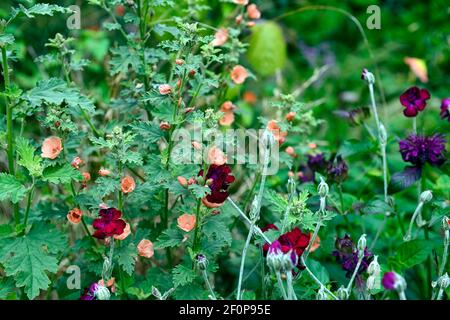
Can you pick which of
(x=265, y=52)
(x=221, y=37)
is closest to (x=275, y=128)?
(x=221, y=37)

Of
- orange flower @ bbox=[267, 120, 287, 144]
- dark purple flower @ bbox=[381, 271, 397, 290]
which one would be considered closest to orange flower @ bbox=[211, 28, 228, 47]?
orange flower @ bbox=[267, 120, 287, 144]

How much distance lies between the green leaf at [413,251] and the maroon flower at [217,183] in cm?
45

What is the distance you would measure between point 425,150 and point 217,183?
21.4 inches

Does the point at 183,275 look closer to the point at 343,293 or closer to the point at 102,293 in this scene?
the point at 102,293

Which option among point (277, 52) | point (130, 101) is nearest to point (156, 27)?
point (130, 101)

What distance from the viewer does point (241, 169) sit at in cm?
207

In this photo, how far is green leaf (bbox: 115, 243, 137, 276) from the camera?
1.34m

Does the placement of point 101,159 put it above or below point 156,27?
below

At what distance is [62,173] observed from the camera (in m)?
1.31

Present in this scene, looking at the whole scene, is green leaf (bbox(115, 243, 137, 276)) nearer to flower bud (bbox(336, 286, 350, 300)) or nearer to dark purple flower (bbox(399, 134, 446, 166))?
flower bud (bbox(336, 286, 350, 300))

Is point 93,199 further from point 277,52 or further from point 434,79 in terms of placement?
point 434,79

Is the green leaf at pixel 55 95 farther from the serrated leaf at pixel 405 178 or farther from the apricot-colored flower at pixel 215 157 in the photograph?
the serrated leaf at pixel 405 178

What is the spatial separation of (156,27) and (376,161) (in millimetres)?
758

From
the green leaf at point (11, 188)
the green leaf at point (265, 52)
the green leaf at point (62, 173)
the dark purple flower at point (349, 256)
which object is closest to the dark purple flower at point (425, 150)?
the dark purple flower at point (349, 256)
